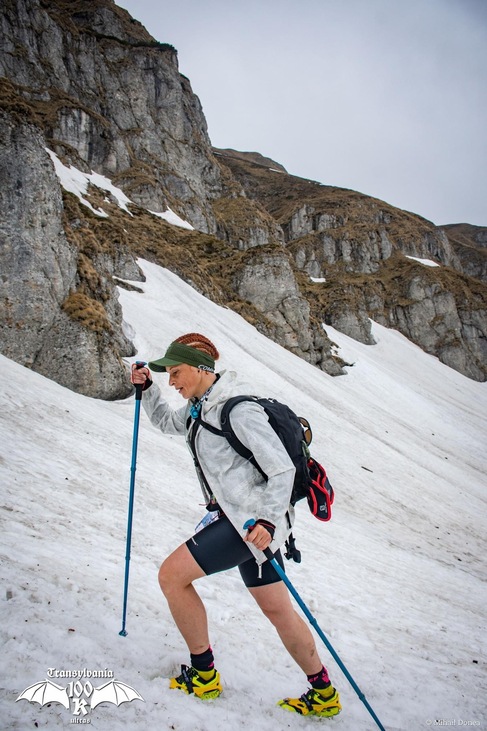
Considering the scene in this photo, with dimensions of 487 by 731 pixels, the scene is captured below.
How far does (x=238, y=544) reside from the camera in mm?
2848

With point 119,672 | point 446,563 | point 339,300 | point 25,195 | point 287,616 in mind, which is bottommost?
point 446,563

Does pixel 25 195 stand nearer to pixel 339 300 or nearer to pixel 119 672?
pixel 119 672

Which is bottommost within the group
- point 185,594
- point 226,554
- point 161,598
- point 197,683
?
point 161,598

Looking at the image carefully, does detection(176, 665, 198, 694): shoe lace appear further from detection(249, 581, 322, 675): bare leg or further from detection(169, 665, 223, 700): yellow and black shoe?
detection(249, 581, 322, 675): bare leg

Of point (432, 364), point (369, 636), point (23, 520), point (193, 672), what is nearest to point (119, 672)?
point (193, 672)

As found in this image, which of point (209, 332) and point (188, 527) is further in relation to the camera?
point (209, 332)

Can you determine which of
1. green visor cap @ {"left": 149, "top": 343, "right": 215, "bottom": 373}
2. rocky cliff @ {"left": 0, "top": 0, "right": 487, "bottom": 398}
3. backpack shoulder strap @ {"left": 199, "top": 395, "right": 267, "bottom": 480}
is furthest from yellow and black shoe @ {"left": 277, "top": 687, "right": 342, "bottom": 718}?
rocky cliff @ {"left": 0, "top": 0, "right": 487, "bottom": 398}

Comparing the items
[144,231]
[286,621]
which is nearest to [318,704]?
[286,621]

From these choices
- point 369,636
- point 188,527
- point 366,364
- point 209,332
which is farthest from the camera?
point 366,364

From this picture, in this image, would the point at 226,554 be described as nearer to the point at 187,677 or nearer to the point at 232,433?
the point at 232,433

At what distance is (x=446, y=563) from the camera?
10758mm

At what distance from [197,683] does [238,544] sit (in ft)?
3.70

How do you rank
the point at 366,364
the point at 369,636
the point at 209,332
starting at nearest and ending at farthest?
the point at 369,636, the point at 209,332, the point at 366,364

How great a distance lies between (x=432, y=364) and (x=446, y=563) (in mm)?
71692
